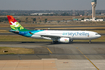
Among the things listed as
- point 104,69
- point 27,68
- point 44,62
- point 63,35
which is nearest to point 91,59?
point 104,69

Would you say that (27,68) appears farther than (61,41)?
No

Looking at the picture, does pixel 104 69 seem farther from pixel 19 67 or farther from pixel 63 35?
pixel 63 35

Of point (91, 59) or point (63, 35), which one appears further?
point (63, 35)

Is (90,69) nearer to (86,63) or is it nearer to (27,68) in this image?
(86,63)

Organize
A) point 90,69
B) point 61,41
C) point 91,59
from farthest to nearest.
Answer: point 61,41 < point 91,59 < point 90,69

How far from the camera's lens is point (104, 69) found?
25.4 meters

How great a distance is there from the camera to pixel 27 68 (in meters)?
25.7

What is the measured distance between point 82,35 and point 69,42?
15.2ft

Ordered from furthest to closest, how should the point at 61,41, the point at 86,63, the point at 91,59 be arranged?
the point at 61,41, the point at 91,59, the point at 86,63

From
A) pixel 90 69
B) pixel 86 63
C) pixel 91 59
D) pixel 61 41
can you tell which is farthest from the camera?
pixel 61 41

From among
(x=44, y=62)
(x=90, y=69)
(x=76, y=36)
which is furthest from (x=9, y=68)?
(x=76, y=36)

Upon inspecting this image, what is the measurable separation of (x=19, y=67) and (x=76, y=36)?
26.3 m

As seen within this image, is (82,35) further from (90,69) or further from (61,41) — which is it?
(90,69)

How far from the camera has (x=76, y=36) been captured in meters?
48.7
